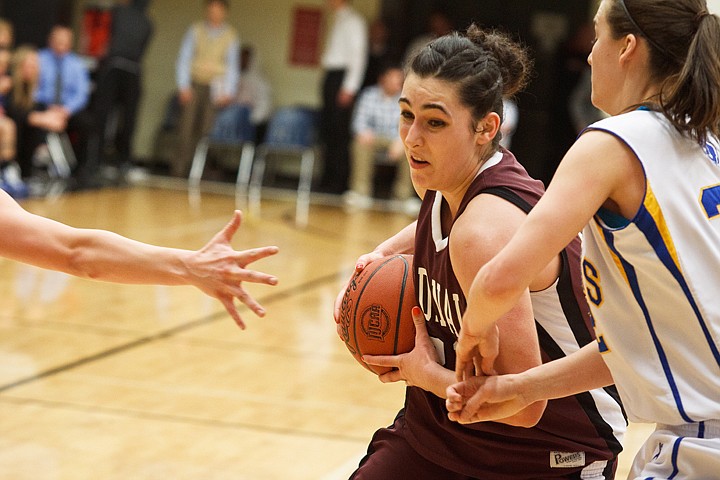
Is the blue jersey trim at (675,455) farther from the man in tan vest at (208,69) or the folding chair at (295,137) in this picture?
the man in tan vest at (208,69)

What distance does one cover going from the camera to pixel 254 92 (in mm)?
13984

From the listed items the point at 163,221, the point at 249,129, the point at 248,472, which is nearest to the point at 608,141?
the point at 248,472

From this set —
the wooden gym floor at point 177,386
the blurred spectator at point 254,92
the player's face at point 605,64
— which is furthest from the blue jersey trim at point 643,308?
the blurred spectator at point 254,92

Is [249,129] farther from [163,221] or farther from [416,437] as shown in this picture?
[416,437]

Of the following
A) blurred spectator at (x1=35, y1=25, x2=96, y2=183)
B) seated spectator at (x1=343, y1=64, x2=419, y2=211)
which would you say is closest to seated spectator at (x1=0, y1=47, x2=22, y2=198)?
blurred spectator at (x1=35, y1=25, x2=96, y2=183)

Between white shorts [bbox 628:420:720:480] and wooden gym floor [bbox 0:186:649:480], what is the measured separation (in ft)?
6.65

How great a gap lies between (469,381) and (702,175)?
61cm

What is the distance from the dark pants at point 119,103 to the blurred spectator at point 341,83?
238 cm

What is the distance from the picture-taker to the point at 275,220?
10.8m

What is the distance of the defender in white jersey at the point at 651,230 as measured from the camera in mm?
1805

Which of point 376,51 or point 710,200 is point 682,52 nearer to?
point 710,200

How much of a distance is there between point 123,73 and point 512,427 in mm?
10880

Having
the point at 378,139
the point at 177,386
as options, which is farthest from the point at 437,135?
the point at 378,139

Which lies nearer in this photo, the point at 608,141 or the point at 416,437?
the point at 608,141
